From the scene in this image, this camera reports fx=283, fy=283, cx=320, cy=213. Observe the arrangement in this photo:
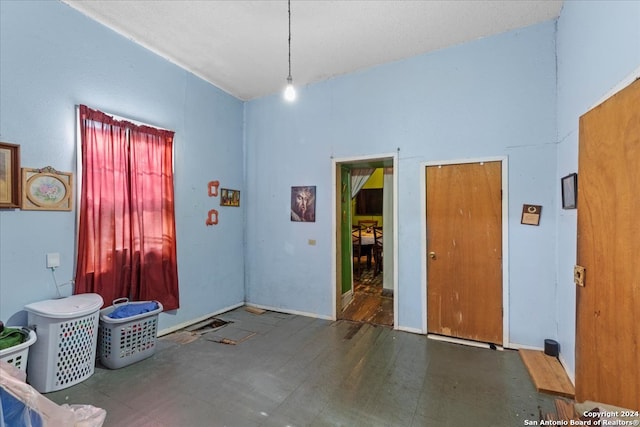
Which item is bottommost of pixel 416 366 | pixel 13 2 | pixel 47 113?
pixel 416 366

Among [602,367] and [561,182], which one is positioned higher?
[561,182]

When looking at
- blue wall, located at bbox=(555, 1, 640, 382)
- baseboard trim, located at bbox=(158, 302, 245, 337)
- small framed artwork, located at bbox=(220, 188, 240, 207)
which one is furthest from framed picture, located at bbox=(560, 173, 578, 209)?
baseboard trim, located at bbox=(158, 302, 245, 337)

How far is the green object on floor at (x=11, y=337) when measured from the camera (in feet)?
6.42

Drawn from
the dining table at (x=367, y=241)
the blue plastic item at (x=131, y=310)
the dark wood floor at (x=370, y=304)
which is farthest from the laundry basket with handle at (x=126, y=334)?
the dining table at (x=367, y=241)

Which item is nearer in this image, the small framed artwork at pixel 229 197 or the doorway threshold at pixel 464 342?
the doorway threshold at pixel 464 342

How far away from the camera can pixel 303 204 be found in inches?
162

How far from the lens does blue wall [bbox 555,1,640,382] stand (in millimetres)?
1613

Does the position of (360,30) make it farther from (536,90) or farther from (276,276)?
(276,276)

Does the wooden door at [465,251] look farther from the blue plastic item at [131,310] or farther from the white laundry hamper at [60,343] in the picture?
the white laundry hamper at [60,343]

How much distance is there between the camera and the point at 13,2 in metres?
2.26

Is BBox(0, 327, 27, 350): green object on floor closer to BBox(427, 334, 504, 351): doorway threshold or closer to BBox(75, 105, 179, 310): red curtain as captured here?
BBox(75, 105, 179, 310): red curtain

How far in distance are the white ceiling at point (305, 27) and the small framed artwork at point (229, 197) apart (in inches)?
65.1

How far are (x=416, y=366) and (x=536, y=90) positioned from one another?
2992 millimetres

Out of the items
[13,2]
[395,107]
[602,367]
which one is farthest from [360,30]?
[602,367]
